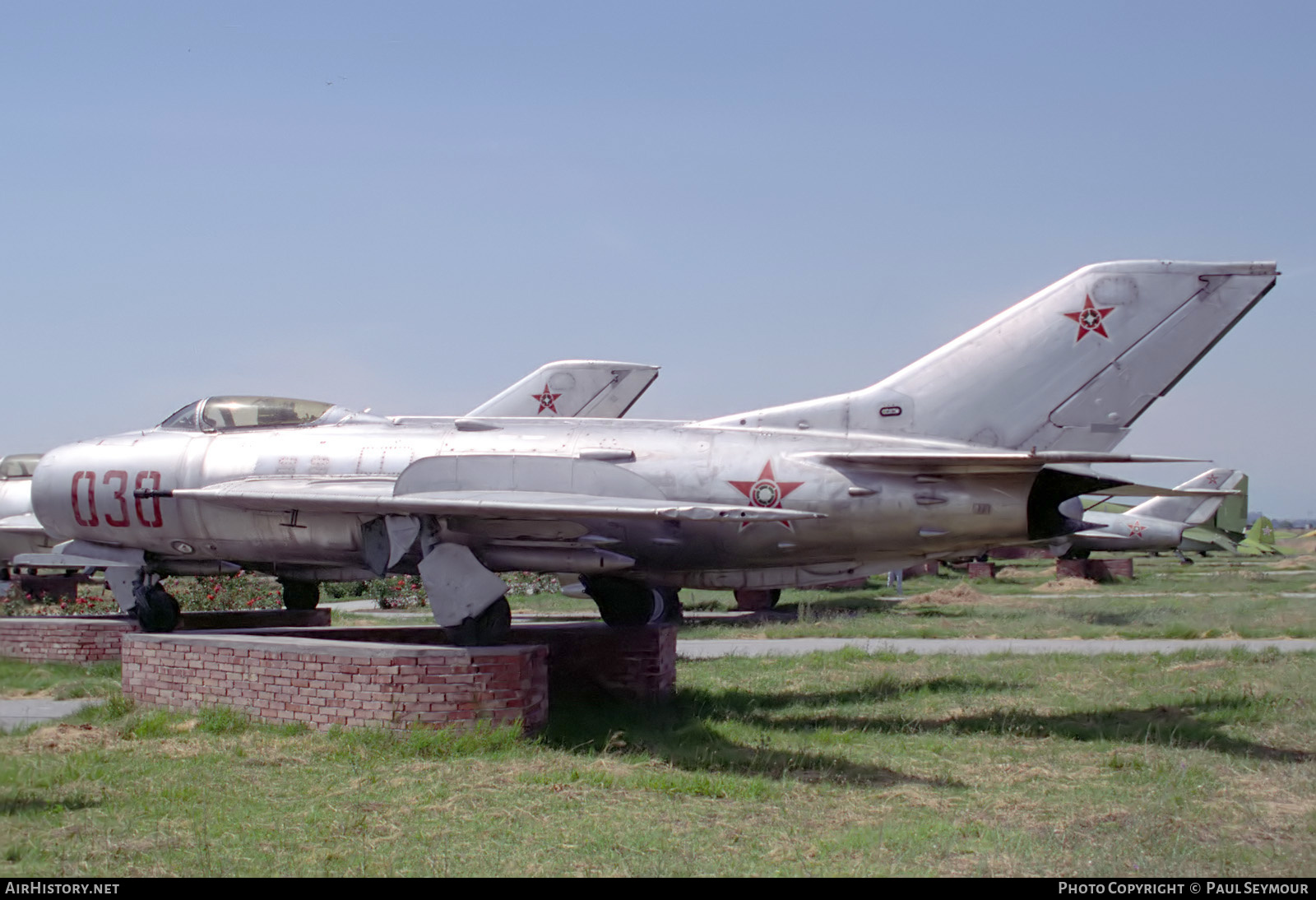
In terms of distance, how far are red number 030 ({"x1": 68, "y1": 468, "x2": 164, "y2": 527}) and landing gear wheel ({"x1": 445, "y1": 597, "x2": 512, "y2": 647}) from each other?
430 cm

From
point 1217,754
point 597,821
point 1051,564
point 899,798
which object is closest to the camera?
point 597,821

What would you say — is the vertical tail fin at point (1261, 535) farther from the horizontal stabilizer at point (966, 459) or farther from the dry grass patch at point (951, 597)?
the horizontal stabilizer at point (966, 459)

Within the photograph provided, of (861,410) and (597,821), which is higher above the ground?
(861,410)

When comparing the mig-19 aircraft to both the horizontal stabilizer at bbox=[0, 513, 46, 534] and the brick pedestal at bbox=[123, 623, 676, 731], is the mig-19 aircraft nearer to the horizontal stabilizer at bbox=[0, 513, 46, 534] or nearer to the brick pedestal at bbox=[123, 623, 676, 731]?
the horizontal stabilizer at bbox=[0, 513, 46, 534]

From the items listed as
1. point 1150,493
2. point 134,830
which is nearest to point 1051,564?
point 1150,493

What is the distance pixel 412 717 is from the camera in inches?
342

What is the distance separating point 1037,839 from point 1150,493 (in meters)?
5.42


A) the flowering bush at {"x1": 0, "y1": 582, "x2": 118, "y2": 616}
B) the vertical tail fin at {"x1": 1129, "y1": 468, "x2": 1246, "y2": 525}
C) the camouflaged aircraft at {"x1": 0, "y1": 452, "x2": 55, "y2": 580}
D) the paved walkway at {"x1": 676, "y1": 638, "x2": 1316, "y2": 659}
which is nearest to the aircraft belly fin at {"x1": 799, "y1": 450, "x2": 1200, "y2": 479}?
the paved walkway at {"x1": 676, "y1": 638, "x2": 1316, "y2": 659}

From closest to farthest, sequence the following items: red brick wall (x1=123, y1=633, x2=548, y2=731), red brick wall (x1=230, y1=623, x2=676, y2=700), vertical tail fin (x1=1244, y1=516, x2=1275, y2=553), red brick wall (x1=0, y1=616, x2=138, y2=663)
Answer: red brick wall (x1=123, y1=633, x2=548, y2=731), red brick wall (x1=230, y1=623, x2=676, y2=700), red brick wall (x1=0, y1=616, x2=138, y2=663), vertical tail fin (x1=1244, y1=516, x2=1275, y2=553)

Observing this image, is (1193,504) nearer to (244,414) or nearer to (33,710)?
(244,414)

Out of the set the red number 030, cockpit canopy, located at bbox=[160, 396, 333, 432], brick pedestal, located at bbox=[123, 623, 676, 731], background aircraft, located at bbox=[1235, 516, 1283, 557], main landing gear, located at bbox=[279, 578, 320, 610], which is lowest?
background aircraft, located at bbox=[1235, 516, 1283, 557]

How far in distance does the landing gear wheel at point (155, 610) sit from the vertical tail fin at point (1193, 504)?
25.7m

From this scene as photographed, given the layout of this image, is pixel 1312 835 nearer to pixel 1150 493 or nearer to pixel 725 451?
pixel 1150 493

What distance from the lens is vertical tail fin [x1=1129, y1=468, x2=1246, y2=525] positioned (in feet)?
109
